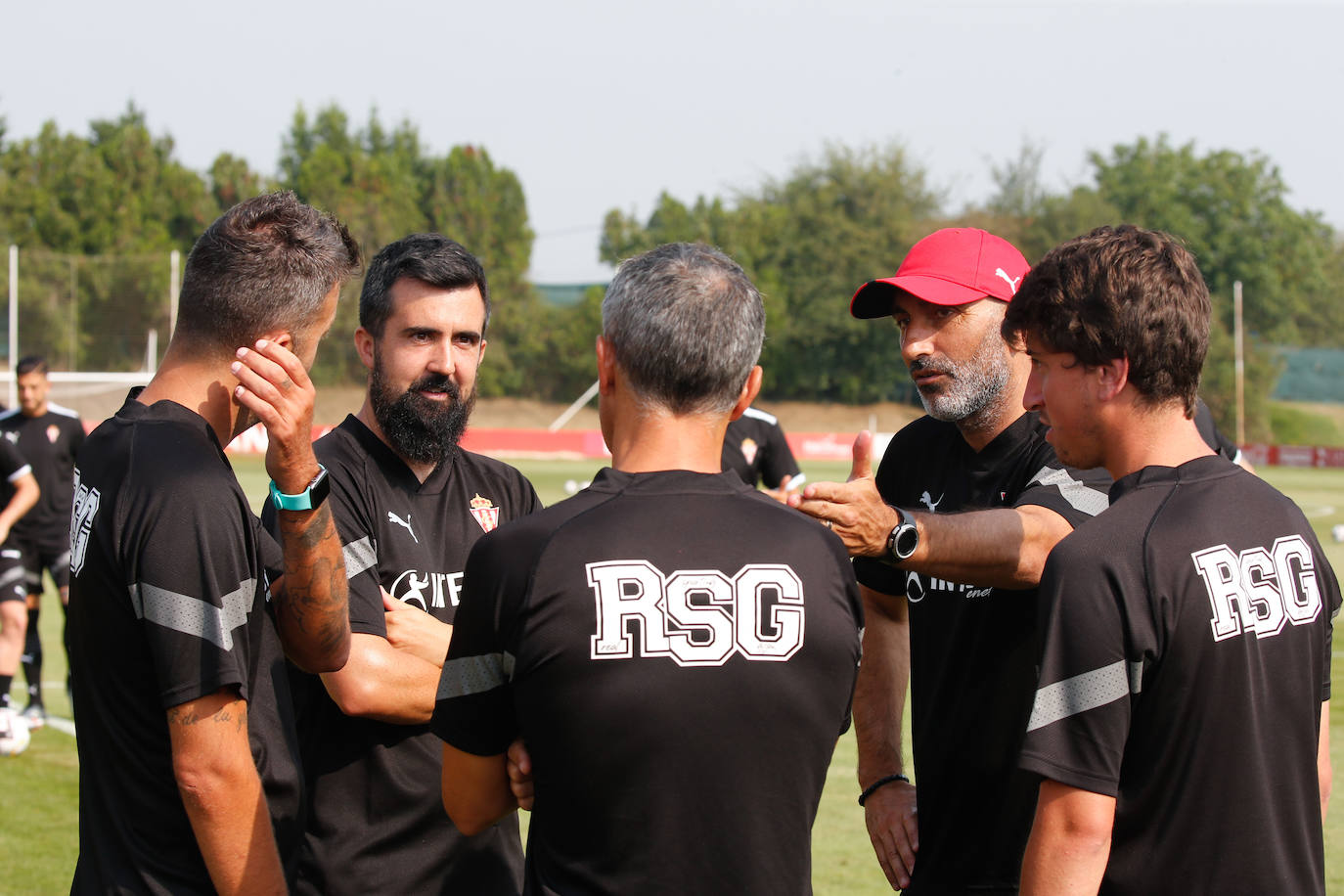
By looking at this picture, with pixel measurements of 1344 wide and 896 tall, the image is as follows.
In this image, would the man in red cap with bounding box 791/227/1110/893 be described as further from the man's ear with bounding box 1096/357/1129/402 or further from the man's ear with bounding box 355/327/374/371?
the man's ear with bounding box 355/327/374/371

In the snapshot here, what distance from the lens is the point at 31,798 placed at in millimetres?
7180

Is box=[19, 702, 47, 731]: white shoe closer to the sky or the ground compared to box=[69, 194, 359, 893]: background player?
closer to the ground

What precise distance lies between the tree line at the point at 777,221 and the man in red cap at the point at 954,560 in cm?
5298

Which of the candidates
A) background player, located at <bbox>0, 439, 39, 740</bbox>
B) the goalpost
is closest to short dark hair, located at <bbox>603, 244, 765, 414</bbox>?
background player, located at <bbox>0, 439, 39, 740</bbox>

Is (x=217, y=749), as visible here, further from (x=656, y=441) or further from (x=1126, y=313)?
(x=1126, y=313)

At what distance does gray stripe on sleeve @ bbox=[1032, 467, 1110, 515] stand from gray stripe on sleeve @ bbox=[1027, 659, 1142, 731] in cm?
97

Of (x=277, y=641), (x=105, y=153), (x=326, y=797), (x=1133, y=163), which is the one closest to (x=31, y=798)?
(x=326, y=797)

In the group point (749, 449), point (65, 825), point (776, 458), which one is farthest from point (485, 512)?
point (776, 458)

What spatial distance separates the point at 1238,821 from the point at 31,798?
6812mm

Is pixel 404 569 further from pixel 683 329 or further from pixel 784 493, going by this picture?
pixel 683 329

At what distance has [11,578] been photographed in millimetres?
9055

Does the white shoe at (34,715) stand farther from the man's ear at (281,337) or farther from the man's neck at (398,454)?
the man's ear at (281,337)

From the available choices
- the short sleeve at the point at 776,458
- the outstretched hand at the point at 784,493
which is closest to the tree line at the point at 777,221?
the short sleeve at the point at 776,458

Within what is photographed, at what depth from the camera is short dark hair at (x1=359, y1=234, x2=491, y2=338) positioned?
13.1 feet
